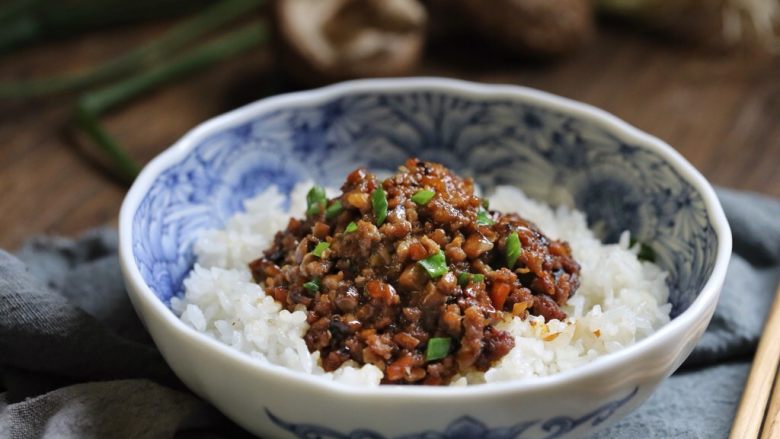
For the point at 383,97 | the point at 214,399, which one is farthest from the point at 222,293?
the point at 383,97

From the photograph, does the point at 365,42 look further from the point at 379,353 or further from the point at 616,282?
the point at 379,353

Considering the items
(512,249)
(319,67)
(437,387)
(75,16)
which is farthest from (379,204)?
(75,16)

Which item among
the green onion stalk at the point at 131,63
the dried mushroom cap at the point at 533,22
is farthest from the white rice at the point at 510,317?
the green onion stalk at the point at 131,63

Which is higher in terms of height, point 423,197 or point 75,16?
point 423,197

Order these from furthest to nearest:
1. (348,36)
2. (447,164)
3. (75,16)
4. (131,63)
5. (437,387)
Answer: (75,16) < (131,63) < (348,36) < (447,164) < (437,387)

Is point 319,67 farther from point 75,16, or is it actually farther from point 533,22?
point 75,16

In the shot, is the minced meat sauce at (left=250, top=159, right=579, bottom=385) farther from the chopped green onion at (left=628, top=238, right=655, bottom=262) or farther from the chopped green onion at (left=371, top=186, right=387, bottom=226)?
the chopped green onion at (left=628, top=238, right=655, bottom=262)

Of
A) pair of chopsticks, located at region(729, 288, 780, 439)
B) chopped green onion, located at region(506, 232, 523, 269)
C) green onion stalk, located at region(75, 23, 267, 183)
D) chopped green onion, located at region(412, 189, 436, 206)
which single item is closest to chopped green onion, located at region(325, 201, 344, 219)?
chopped green onion, located at region(412, 189, 436, 206)
